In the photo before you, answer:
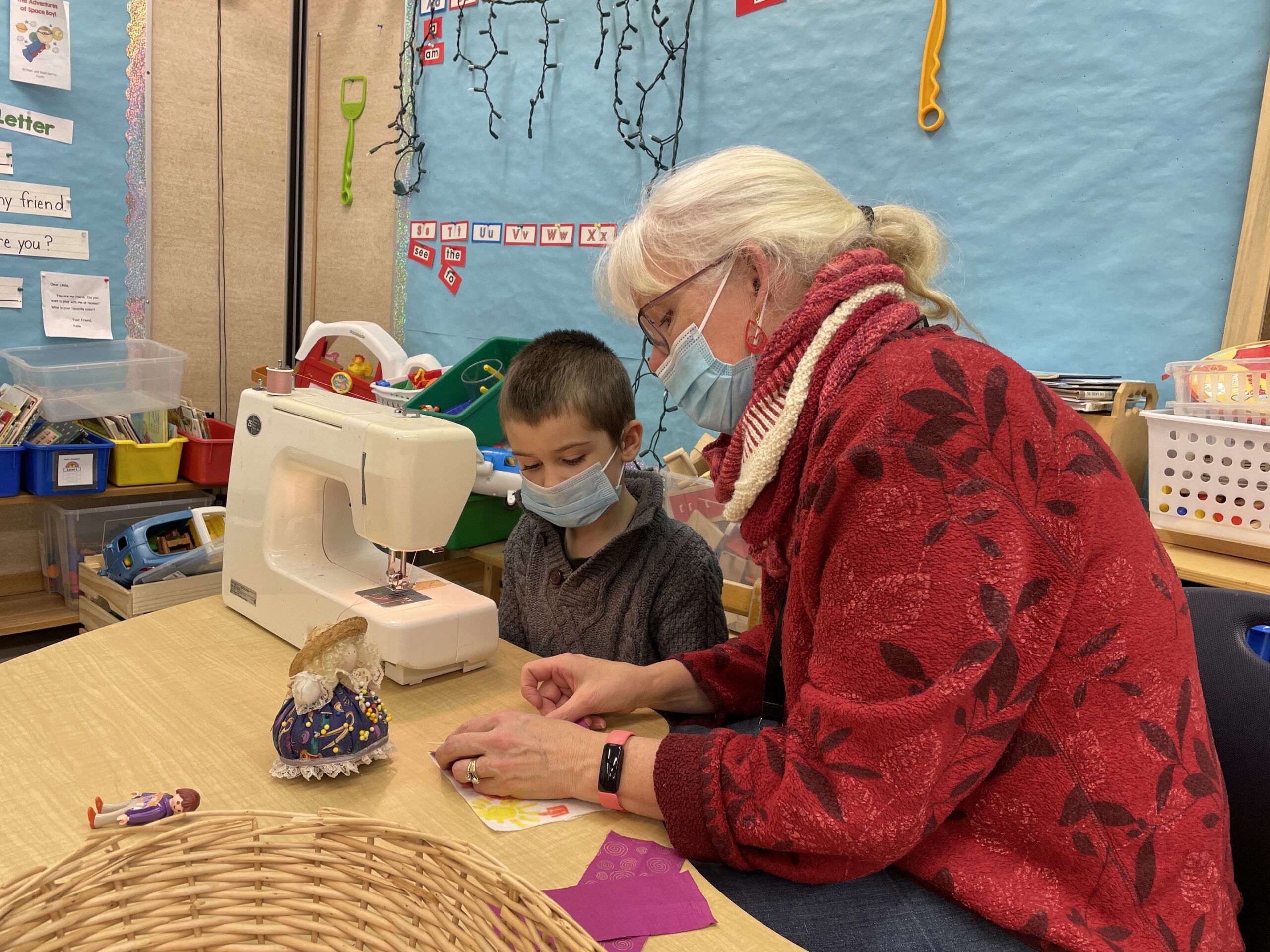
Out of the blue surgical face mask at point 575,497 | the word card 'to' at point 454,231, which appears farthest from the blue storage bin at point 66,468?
the blue surgical face mask at point 575,497

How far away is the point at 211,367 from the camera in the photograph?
3.48 m

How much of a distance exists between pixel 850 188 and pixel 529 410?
1239mm

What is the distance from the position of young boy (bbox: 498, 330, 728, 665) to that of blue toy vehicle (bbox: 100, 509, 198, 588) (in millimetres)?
1352

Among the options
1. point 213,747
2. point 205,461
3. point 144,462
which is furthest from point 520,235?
point 213,747

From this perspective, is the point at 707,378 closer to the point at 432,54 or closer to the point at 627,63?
the point at 627,63

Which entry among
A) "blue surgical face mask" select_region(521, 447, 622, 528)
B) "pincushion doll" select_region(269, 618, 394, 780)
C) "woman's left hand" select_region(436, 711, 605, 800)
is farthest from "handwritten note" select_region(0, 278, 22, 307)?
"woman's left hand" select_region(436, 711, 605, 800)

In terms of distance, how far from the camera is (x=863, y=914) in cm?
82

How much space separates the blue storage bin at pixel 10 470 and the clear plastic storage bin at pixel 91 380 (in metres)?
0.16

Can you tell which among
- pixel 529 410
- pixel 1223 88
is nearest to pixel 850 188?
pixel 1223 88

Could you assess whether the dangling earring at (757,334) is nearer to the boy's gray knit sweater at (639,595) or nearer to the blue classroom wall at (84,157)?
the boy's gray knit sweater at (639,595)

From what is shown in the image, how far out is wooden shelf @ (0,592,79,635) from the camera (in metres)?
2.78

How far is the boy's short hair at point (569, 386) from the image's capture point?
1466 millimetres

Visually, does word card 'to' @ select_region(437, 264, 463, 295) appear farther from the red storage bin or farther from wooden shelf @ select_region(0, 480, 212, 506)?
wooden shelf @ select_region(0, 480, 212, 506)

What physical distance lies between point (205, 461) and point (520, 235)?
133 cm
